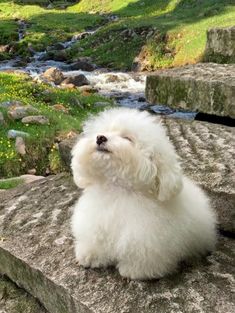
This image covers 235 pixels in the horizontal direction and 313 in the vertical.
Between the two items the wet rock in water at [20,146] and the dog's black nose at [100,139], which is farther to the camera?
the wet rock in water at [20,146]

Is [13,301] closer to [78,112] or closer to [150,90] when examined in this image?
[150,90]

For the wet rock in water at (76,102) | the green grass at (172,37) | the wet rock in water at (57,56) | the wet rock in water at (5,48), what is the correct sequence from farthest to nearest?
1. the wet rock in water at (5,48)
2. the wet rock in water at (57,56)
3. the green grass at (172,37)
4. the wet rock in water at (76,102)

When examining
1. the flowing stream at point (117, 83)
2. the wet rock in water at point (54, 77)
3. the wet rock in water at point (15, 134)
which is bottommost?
the flowing stream at point (117, 83)

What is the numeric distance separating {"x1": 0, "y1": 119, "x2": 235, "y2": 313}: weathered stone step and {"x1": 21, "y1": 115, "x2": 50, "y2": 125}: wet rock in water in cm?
760

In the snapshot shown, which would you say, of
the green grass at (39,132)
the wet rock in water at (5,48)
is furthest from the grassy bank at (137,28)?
the green grass at (39,132)

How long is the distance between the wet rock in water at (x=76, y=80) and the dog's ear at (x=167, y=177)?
21.9m

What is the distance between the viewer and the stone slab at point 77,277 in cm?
373

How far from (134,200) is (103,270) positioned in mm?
696

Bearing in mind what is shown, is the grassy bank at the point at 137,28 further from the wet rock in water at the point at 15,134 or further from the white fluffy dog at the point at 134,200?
the white fluffy dog at the point at 134,200

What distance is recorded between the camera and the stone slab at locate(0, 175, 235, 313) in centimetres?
373

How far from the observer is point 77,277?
4.16 m

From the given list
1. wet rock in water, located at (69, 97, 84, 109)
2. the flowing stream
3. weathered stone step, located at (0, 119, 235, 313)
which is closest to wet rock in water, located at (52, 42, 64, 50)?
the flowing stream

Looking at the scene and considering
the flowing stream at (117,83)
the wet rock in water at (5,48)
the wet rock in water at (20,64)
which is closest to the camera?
the flowing stream at (117,83)

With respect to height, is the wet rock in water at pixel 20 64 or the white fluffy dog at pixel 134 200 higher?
the white fluffy dog at pixel 134 200
